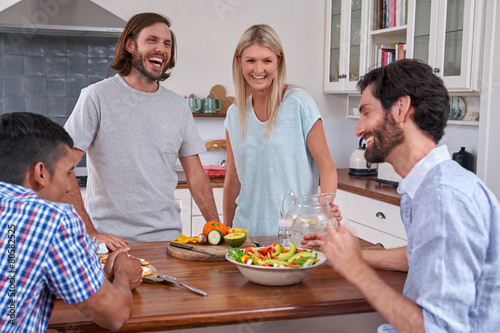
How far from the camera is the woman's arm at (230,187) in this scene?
8.46 feet

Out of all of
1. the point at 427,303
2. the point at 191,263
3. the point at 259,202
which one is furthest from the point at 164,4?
the point at 427,303

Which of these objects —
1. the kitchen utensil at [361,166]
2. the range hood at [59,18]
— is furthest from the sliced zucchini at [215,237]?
the kitchen utensil at [361,166]

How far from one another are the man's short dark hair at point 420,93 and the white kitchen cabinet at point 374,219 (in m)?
1.79

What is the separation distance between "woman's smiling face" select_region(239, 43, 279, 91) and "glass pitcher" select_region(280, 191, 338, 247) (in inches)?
27.7

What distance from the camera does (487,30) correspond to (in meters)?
3.06

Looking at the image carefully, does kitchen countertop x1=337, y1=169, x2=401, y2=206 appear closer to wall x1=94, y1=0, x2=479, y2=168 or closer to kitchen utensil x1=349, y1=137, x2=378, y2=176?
kitchen utensil x1=349, y1=137, x2=378, y2=176

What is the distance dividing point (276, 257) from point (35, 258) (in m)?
0.71

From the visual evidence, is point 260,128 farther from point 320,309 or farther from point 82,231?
point 82,231

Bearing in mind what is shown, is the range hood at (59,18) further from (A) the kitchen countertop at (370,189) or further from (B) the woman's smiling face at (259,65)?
(A) the kitchen countertop at (370,189)

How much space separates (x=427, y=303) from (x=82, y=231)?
0.79m

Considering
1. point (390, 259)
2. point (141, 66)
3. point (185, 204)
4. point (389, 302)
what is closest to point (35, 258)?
point (389, 302)

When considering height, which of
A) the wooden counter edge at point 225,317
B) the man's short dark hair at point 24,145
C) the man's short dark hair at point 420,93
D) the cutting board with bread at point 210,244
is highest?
the man's short dark hair at point 420,93

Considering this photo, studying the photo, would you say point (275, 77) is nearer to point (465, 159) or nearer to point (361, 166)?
point (465, 159)

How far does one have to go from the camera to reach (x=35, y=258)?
1.17m
